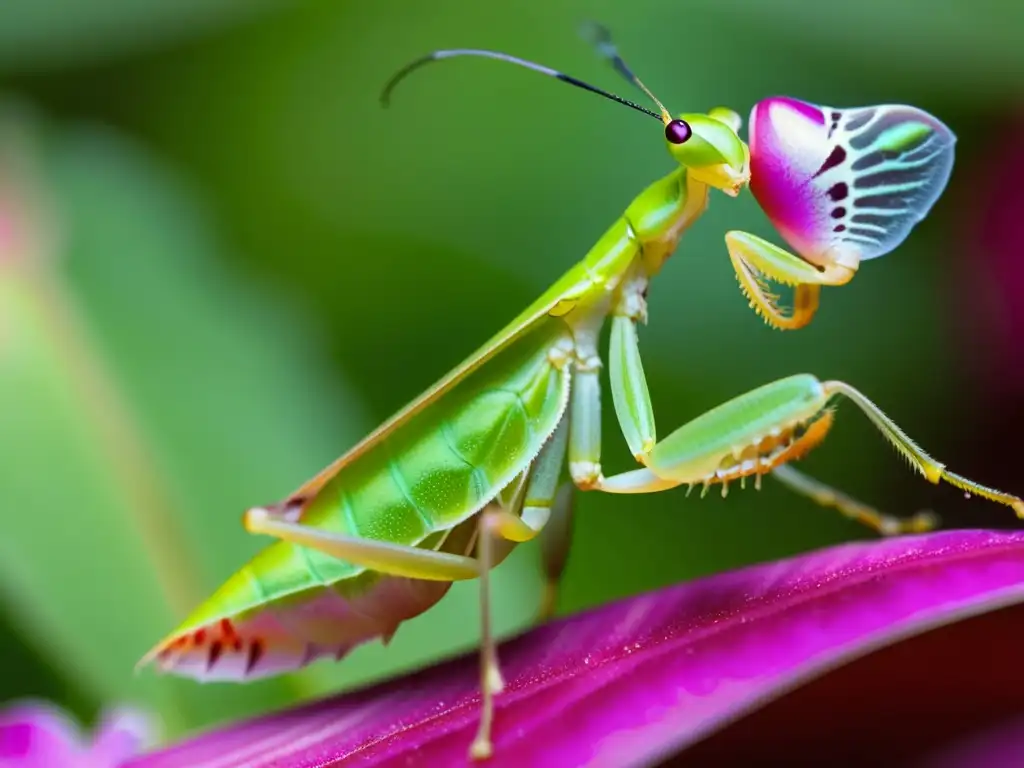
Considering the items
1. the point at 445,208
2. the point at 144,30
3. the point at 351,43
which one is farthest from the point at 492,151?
the point at 144,30

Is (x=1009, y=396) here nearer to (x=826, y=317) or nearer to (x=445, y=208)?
(x=826, y=317)

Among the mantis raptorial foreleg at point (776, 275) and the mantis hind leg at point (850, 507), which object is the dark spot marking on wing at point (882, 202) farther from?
the mantis hind leg at point (850, 507)

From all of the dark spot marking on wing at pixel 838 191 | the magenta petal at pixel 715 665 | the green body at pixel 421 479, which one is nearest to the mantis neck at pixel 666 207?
the green body at pixel 421 479

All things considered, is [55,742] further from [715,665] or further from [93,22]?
[93,22]

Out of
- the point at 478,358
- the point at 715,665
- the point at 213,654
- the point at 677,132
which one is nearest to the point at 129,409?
the point at 213,654

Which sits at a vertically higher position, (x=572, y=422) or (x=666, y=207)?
(x=666, y=207)

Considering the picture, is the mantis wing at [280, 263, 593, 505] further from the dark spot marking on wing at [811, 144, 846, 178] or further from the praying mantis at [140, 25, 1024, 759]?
the dark spot marking on wing at [811, 144, 846, 178]

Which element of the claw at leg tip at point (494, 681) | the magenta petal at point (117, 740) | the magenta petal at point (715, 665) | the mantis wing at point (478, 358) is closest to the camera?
the magenta petal at point (715, 665)
